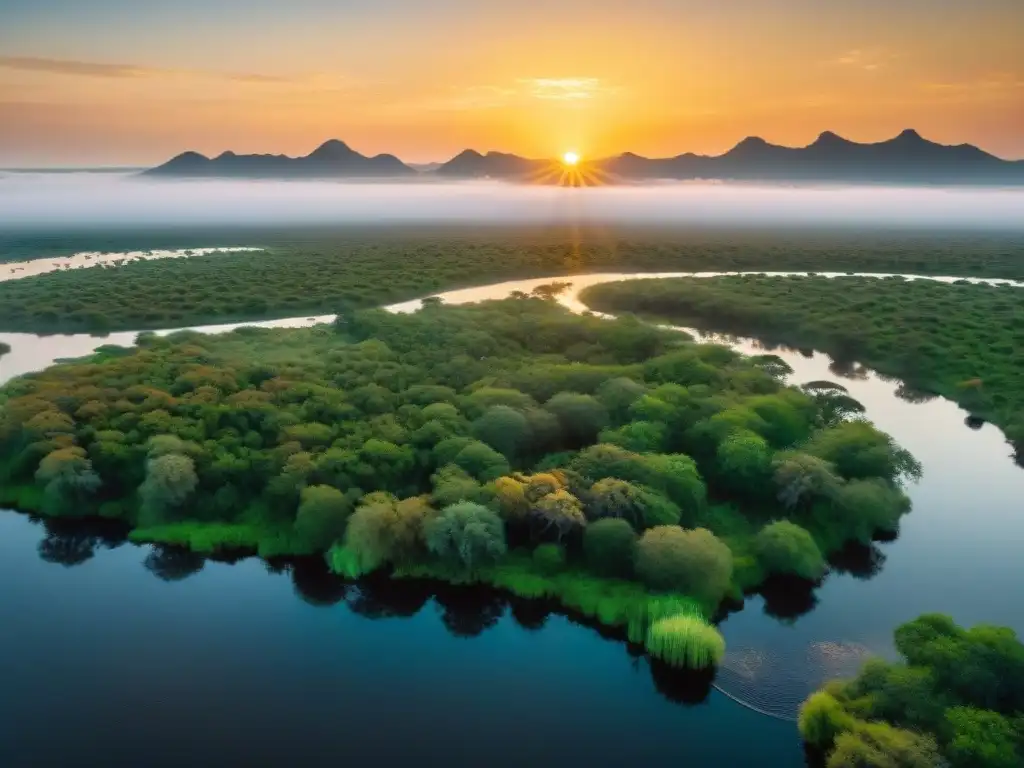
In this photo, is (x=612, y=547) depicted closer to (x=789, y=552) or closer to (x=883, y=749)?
(x=789, y=552)

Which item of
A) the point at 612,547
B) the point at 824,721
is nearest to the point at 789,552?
the point at 612,547

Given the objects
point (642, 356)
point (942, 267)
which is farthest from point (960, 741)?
point (942, 267)

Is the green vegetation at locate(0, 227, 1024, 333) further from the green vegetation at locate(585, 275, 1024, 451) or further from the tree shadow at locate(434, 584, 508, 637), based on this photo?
the tree shadow at locate(434, 584, 508, 637)

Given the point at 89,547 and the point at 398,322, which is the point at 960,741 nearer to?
the point at 89,547

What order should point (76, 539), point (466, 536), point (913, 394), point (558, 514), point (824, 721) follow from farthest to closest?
point (913, 394) → point (76, 539) → point (558, 514) → point (466, 536) → point (824, 721)

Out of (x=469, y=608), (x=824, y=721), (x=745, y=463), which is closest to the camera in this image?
(x=824, y=721)

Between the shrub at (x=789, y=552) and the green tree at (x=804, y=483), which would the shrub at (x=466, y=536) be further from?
the green tree at (x=804, y=483)
